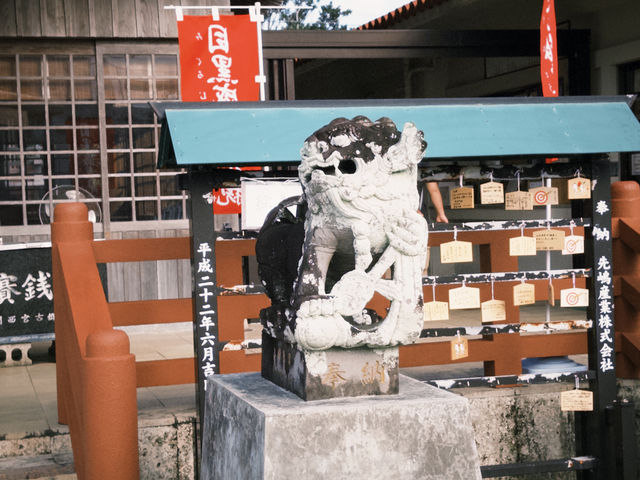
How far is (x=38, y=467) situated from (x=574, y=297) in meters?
3.43

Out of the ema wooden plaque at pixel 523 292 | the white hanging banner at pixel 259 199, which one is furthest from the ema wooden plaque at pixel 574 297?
the white hanging banner at pixel 259 199

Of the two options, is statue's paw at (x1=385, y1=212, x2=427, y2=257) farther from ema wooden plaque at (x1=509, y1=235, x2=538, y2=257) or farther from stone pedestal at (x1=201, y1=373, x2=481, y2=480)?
ema wooden plaque at (x1=509, y1=235, x2=538, y2=257)

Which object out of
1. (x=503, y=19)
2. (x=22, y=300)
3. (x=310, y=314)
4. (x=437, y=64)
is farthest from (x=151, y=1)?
(x=310, y=314)

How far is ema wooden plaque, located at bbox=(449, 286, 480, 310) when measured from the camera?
523cm

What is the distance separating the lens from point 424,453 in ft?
10.4

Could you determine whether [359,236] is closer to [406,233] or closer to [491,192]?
[406,233]

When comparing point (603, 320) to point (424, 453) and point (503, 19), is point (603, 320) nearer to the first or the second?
point (424, 453)

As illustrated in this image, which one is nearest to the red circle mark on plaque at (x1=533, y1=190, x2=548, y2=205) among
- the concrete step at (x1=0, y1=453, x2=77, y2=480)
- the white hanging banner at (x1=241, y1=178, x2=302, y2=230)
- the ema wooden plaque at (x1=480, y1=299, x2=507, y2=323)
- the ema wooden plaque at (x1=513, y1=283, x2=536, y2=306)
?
the ema wooden plaque at (x1=513, y1=283, x2=536, y2=306)

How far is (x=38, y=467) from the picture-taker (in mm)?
4945

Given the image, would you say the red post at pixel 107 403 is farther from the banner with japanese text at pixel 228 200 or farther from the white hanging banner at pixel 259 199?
the banner with japanese text at pixel 228 200

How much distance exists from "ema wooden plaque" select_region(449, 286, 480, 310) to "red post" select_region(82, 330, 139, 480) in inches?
78.8

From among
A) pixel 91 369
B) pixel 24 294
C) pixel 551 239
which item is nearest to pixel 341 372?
pixel 91 369

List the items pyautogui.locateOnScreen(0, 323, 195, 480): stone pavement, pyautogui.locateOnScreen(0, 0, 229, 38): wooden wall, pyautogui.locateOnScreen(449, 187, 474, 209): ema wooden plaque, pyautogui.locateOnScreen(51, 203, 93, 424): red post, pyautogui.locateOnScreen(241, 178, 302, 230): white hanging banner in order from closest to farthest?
pyautogui.locateOnScreen(0, 323, 195, 480): stone pavement, pyautogui.locateOnScreen(51, 203, 93, 424): red post, pyautogui.locateOnScreen(449, 187, 474, 209): ema wooden plaque, pyautogui.locateOnScreen(241, 178, 302, 230): white hanging banner, pyautogui.locateOnScreen(0, 0, 229, 38): wooden wall

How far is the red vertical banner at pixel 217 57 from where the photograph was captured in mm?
7348
